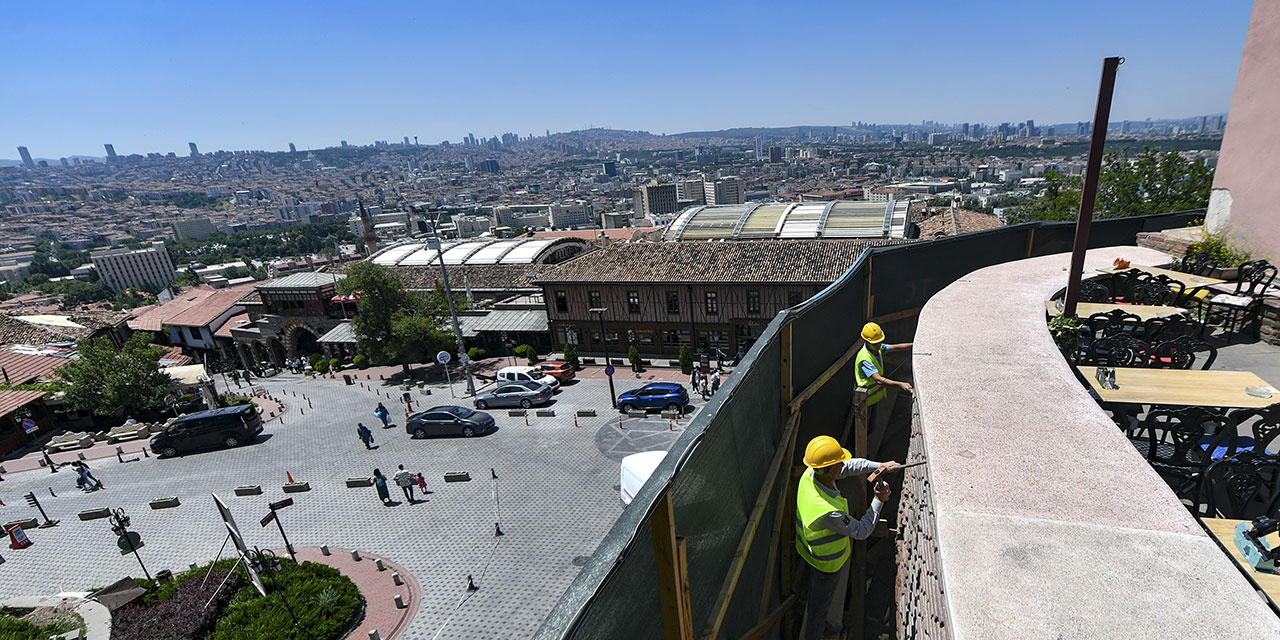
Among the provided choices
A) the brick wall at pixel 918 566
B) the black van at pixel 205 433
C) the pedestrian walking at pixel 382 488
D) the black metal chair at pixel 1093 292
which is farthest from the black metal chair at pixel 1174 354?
the black van at pixel 205 433

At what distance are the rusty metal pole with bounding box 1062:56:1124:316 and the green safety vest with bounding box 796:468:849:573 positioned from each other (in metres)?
4.61

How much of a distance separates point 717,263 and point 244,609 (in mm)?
23223

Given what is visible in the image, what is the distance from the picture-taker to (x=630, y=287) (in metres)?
29.1

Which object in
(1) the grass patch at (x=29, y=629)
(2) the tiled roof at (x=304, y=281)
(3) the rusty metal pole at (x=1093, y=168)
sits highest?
(3) the rusty metal pole at (x=1093, y=168)

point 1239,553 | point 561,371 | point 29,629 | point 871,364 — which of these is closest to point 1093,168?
point 871,364

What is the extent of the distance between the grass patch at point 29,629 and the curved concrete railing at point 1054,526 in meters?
15.3

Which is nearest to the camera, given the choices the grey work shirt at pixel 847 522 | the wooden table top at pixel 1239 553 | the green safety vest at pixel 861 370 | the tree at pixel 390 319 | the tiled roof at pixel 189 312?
the wooden table top at pixel 1239 553

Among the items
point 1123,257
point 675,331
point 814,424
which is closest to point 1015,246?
point 1123,257

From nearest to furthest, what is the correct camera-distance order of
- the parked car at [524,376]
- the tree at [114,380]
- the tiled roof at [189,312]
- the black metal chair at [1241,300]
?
the black metal chair at [1241,300] → the tree at [114,380] → the parked car at [524,376] → the tiled roof at [189,312]

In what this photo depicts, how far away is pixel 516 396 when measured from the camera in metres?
22.8

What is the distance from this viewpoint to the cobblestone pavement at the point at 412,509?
12148 millimetres

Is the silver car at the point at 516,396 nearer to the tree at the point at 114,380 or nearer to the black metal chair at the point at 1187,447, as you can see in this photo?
the tree at the point at 114,380

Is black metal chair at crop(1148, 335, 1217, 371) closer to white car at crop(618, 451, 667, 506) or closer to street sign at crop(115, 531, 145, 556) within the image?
white car at crop(618, 451, 667, 506)

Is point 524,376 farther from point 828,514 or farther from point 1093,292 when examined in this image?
point 828,514
